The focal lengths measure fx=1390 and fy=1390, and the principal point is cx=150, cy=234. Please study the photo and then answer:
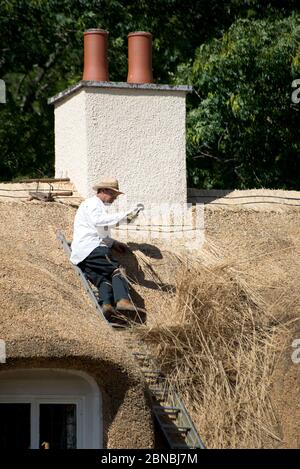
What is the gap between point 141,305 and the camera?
13.7 meters

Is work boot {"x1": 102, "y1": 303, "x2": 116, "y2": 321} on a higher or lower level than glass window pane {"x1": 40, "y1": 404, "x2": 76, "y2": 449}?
higher

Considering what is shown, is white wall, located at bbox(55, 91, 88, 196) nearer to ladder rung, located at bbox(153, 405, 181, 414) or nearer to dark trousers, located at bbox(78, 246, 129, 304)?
dark trousers, located at bbox(78, 246, 129, 304)

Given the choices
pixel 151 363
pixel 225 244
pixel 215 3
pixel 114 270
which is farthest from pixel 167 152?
pixel 215 3

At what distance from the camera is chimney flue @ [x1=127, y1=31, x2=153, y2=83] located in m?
16.6

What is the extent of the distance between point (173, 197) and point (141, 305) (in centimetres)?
289

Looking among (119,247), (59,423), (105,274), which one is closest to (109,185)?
(119,247)

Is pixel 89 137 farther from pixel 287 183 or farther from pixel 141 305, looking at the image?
pixel 287 183

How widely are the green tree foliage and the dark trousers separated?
5683 millimetres

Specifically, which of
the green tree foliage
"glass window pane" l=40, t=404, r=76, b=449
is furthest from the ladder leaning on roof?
the green tree foliage

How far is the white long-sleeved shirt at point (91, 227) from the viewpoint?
14016 mm

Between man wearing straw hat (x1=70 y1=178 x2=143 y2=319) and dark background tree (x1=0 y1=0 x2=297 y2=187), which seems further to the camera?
dark background tree (x1=0 y1=0 x2=297 y2=187)

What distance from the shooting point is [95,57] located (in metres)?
16.6

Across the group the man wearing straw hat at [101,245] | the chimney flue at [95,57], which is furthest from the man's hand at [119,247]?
the chimney flue at [95,57]

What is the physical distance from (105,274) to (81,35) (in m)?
9.53
